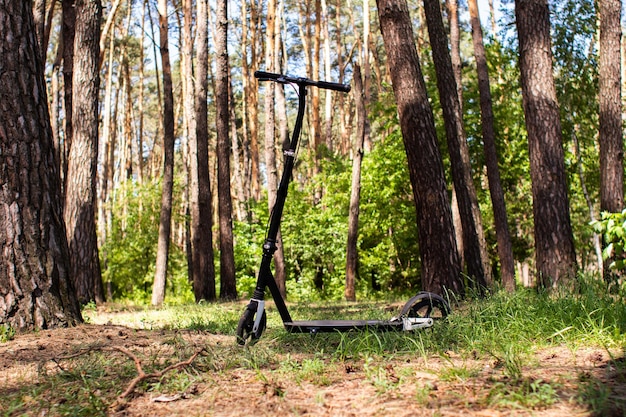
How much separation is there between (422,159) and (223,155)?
7.47 meters

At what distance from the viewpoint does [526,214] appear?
21109 millimetres

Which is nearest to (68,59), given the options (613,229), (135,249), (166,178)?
(166,178)

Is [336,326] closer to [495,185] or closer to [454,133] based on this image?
[454,133]

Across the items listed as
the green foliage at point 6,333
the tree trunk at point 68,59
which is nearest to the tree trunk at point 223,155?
the tree trunk at point 68,59

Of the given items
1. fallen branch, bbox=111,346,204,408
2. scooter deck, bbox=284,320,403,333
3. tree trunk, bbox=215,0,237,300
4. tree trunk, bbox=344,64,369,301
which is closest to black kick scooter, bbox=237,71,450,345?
scooter deck, bbox=284,320,403,333

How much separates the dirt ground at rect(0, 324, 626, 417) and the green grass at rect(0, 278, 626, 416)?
13 mm

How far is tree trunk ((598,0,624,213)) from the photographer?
35.9 ft

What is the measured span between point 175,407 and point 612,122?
10.3m

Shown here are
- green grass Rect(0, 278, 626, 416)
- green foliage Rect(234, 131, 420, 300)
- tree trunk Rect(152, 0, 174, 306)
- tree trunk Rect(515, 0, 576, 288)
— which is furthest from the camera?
green foliage Rect(234, 131, 420, 300)

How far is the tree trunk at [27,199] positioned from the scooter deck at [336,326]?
84.9 inches

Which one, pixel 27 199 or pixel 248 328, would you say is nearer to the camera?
pixel 248 328

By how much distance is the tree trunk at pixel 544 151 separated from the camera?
7.57m

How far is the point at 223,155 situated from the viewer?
1409 cm

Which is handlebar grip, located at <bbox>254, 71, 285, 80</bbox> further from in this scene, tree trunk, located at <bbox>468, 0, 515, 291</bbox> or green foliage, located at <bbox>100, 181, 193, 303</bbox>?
green foliage, located at <bbox>100, 181, 193, 303</bbox>
